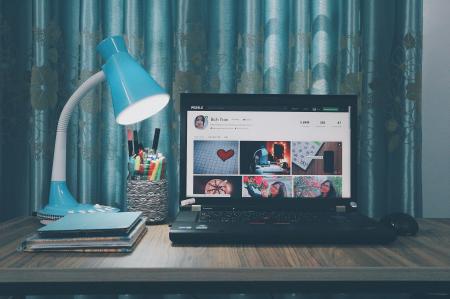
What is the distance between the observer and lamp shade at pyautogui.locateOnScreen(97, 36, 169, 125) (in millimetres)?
926

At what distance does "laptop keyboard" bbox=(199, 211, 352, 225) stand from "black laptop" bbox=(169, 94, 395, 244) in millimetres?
69

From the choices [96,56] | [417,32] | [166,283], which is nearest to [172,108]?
[96,56]

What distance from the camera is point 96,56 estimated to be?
1.33m

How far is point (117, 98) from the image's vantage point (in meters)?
0.93

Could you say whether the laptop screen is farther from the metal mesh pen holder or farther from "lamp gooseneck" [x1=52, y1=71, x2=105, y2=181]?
"lamp gooseneck" [x1=52, y1=71, x2=105, y2=181]

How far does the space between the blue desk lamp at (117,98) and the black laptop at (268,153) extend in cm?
15

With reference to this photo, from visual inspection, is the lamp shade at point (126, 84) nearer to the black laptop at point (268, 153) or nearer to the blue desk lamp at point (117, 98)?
the blue desk lamp at point (117, 98)

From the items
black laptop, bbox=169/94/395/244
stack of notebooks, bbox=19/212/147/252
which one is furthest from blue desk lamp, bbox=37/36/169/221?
stack of notebooks, bbox=19/212/147/252

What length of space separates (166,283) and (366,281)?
1.18 feet

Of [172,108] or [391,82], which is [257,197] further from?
[391,82]

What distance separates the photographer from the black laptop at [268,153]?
1142 mm

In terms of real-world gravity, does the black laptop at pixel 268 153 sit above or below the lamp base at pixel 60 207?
above

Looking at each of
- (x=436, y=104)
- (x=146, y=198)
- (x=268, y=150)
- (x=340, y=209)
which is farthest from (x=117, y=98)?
(x=436, y=104)

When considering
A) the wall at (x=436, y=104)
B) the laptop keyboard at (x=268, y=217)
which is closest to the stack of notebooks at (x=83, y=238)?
the laptop keyboard at (x=268, y=217)
